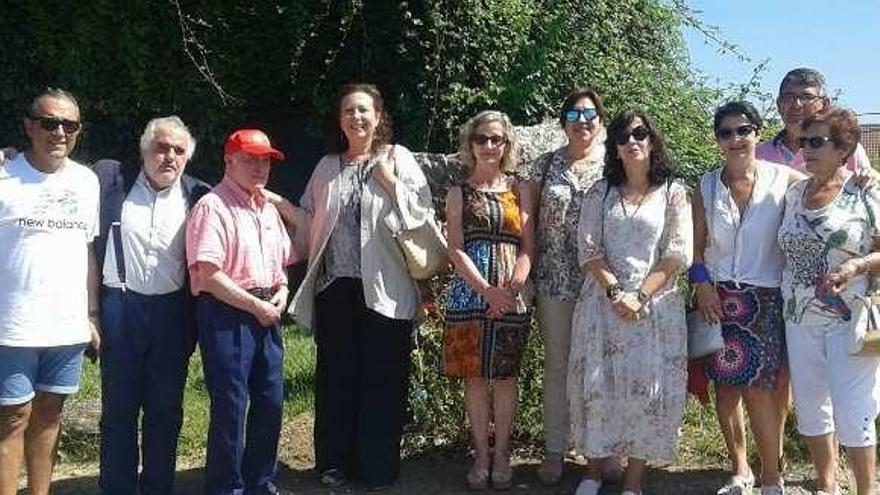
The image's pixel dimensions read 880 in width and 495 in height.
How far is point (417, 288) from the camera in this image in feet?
16.1

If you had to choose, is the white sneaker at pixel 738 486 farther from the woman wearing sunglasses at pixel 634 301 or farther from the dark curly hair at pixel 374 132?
the dark curly hair at pixel 374 132

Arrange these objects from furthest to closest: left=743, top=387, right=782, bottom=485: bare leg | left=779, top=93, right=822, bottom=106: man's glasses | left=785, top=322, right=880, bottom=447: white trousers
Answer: left=779, top=93, right=822, bottom=106: man's glasses
left=743, top=387, right=782, bottom=485: bare leg
left=785, top=322, right=880, bottom=447: white trousers

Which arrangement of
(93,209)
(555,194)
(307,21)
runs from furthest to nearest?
(307,21) → (555,194) → (93,209)

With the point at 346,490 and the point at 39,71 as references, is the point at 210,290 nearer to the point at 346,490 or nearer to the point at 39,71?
the point at 346,490

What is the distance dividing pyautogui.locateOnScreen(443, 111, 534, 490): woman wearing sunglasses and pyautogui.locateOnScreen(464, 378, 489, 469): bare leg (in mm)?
11

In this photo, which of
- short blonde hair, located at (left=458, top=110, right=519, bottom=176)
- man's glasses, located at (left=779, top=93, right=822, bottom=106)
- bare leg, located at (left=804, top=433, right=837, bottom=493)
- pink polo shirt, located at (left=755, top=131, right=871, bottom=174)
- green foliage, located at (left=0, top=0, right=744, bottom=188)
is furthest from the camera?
green foliage, located at (left=0, top=0, right=744, bottom=188)

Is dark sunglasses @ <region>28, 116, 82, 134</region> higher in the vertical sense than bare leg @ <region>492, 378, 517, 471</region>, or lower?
higher

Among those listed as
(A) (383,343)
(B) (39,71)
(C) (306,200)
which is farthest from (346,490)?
(B) (39,71)

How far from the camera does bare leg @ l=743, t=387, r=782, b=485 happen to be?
4.48 m

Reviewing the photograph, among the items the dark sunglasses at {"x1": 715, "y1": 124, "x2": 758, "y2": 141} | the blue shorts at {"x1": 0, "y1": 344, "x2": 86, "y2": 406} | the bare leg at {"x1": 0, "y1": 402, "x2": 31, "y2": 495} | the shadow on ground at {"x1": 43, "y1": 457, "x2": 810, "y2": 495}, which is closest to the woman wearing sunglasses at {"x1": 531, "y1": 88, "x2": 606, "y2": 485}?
the shadow on ground at {"x1": 43, "y1": 457, "x2": 810, "y2": 495}

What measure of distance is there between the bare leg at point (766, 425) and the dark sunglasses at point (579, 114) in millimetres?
1471

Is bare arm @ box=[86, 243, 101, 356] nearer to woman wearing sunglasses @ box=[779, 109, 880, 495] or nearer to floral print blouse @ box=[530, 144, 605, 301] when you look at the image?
floral print blouse @ box=[530, 144, 605, 301]

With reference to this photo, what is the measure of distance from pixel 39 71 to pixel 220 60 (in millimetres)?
1536

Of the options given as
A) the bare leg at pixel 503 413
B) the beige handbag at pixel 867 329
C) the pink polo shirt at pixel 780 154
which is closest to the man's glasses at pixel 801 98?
the pink polo shirt at pixel 780 154
